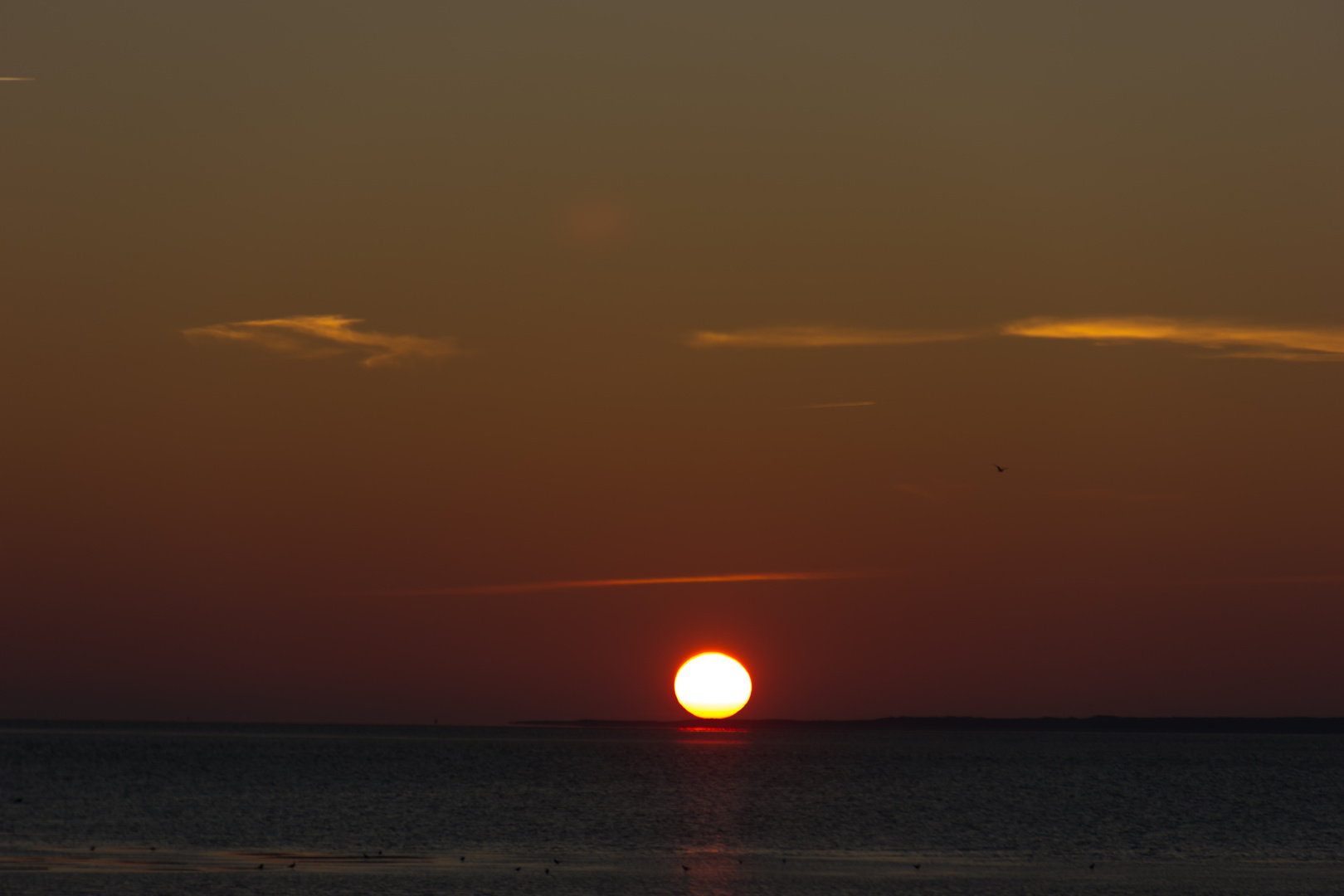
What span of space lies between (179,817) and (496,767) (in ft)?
301

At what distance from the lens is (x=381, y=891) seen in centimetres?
5497

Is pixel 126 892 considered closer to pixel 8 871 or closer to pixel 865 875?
pixel 8 871

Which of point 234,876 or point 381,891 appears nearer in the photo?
point 381,891

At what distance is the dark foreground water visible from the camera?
199ft

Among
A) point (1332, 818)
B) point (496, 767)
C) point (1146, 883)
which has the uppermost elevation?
point (496, 767)

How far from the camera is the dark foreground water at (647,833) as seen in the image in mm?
60531

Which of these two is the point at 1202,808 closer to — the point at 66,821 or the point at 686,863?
the point at 686,863

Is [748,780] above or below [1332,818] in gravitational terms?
above

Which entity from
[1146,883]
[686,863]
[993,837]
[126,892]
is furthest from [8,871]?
[993,837]

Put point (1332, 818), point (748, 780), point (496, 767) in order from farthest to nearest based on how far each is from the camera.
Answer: point (496, 767) → point (748, 780) → point (1332, 818)

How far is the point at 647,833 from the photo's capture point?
87.9 meters

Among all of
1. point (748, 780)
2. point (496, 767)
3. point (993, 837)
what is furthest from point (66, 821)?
point (496, 767)

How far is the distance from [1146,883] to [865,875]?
12.0 metres

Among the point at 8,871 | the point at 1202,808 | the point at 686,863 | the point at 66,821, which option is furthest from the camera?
the point at 1202,808
